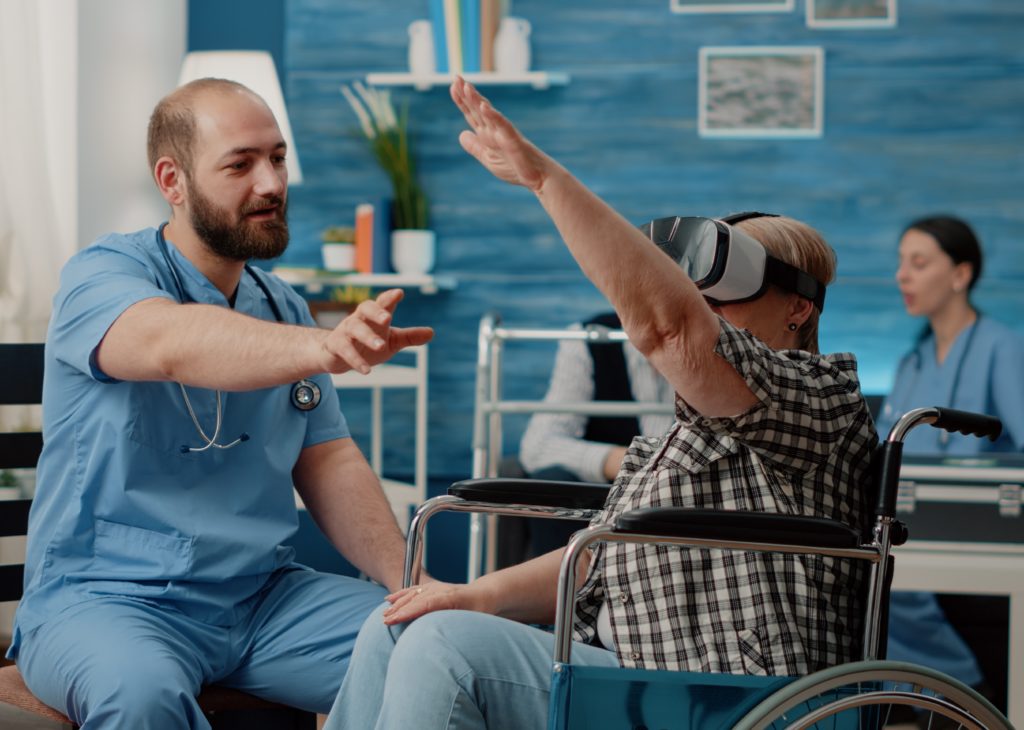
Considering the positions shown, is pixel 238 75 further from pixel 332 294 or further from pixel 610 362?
pixel 610 362

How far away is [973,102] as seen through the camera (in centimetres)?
376

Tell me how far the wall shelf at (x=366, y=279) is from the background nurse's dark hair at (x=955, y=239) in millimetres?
1412

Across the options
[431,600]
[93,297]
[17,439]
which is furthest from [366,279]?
[431,600]

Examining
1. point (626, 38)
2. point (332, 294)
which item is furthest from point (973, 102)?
point (332, 294)

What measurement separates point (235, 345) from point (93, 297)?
30 centimetres

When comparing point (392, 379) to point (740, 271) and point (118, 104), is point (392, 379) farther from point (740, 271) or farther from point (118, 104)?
point (740, 271)

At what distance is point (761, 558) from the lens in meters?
1.32

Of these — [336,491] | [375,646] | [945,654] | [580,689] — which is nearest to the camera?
[580,689]

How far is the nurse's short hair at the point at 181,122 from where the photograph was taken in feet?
5.81

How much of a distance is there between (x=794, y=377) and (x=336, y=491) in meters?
0.80

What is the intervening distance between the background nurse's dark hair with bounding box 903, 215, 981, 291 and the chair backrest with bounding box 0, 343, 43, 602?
251 cm

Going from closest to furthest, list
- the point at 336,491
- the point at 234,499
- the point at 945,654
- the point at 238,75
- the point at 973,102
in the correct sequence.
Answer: the point at 234,499
the point at 336,491
the point at 945,654
the point at 238,75
the point at 973,102

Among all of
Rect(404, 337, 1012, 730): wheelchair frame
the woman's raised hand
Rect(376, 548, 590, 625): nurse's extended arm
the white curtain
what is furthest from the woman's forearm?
the white curtain

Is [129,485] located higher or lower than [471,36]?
lower
